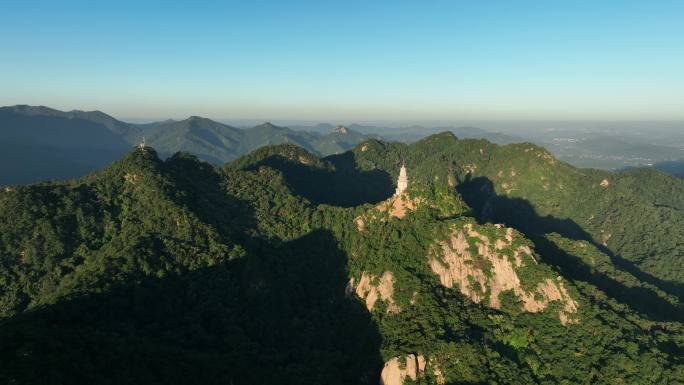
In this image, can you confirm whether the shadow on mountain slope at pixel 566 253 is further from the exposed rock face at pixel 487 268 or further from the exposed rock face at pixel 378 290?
the exposed rock face at pixel 378 290

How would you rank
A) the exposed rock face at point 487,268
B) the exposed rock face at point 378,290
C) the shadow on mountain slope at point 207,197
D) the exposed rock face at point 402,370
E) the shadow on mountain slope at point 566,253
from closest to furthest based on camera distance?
the exposed rock face at point 402,370
the exposed rock face at point 487,268
the exposed rock face at point 378,290
the shadow on mountain slope at point 566,253
the shadow on mountain slope at point 207,197

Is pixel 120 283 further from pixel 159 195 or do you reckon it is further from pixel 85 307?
pixel 159 195

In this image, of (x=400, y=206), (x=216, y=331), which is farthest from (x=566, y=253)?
(x=216, y=331)

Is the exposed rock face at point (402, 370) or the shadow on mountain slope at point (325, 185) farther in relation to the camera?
the shadow on mountain slope at point (325, 185)

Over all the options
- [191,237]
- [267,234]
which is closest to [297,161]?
[267,234]

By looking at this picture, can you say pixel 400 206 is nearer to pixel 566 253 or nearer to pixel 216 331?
pixel 566 253

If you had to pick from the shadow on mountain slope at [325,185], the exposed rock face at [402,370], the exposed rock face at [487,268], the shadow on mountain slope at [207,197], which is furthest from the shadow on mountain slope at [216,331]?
the shadow on mountain slope at [325,185]

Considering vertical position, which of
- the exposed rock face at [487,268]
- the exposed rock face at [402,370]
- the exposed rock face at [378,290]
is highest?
the exposed rock face at [487,268]
